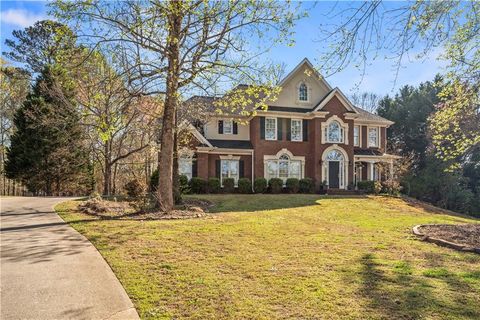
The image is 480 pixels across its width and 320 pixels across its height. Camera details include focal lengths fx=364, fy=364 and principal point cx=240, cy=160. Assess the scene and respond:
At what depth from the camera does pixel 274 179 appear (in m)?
24.8

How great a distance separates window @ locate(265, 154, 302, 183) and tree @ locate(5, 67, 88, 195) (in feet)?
43.3

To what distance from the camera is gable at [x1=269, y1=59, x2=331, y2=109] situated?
87.1ft

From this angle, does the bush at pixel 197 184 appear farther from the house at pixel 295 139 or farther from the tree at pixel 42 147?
the tree at pixel 42 147

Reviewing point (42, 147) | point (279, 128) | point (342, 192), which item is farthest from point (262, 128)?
point (42, 147)

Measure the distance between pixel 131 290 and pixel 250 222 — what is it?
264 inches

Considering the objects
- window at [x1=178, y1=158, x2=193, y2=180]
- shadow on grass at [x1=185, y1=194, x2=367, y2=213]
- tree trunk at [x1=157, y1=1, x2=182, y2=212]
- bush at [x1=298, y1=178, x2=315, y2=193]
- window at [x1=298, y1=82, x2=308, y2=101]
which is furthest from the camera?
window at [x1=298, y1=82, x2=308, y2=101]

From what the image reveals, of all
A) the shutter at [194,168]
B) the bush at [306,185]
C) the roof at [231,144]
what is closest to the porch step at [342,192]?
the bush at [306,185]

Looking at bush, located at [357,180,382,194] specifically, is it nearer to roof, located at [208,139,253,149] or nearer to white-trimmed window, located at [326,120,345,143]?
white-trimmed window, located at [326,120,345,143]

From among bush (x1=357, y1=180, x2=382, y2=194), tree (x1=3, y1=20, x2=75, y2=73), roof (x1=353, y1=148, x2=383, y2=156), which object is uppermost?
tree (x1=3, y1=20, x2=75, y2=73)

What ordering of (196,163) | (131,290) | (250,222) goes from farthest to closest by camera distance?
(196,163) → (250,222) → (131,290)

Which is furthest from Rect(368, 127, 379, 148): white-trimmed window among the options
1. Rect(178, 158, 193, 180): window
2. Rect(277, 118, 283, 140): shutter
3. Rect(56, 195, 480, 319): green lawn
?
Rect(56, 195, 480, 319): green lawn

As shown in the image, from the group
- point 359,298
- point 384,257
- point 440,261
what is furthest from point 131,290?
point 440,261

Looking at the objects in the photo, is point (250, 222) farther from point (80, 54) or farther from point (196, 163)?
point (196, 163)

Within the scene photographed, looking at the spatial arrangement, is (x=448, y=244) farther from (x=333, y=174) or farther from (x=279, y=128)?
(x=279, y=128)
